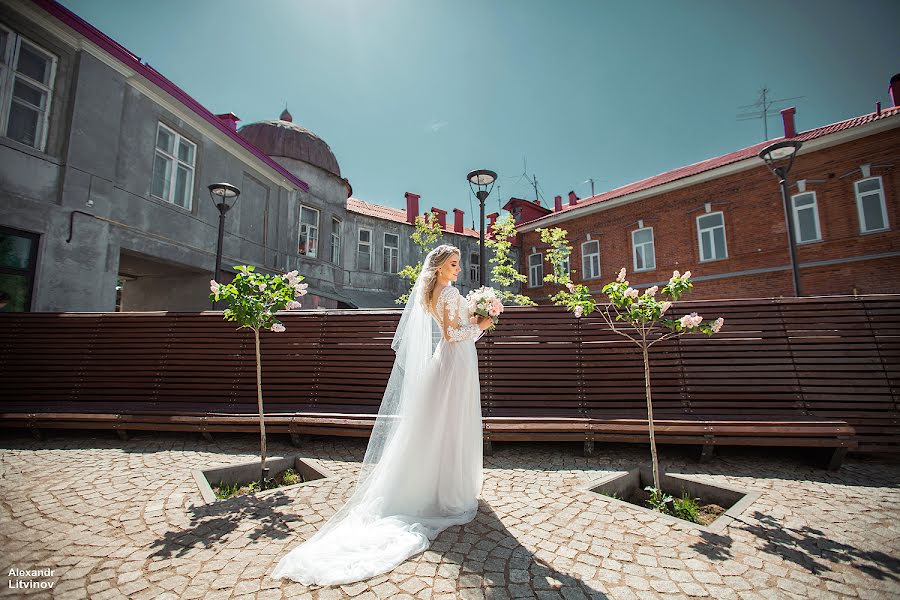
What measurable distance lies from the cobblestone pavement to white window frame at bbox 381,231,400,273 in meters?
18.4

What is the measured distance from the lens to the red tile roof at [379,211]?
2208 cm

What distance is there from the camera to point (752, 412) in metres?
4.79

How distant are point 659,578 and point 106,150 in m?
12.1

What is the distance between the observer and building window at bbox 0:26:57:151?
292 inches

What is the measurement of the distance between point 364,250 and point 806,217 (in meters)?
19.3

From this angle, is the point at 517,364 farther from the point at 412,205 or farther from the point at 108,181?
the point at 412,205

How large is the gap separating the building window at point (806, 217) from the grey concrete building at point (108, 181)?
18.7m

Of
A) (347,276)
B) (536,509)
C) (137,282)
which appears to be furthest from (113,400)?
(347,276)

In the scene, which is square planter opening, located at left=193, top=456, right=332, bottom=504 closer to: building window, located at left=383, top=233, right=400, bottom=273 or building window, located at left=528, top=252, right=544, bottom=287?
building window, located at left=383, top=233, right=400, bottom=273

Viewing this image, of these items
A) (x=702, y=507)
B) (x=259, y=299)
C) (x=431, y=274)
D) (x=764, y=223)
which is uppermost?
(x=764, y=223)

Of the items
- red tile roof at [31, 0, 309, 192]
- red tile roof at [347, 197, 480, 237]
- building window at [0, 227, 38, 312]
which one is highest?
red tile roof at [347, 197, 480, 237]

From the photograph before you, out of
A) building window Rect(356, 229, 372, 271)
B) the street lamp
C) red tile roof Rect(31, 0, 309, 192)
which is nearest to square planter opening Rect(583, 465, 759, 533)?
the street lamp

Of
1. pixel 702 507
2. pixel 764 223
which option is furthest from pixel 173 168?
pixel 764 223

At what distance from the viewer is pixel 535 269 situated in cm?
2388
